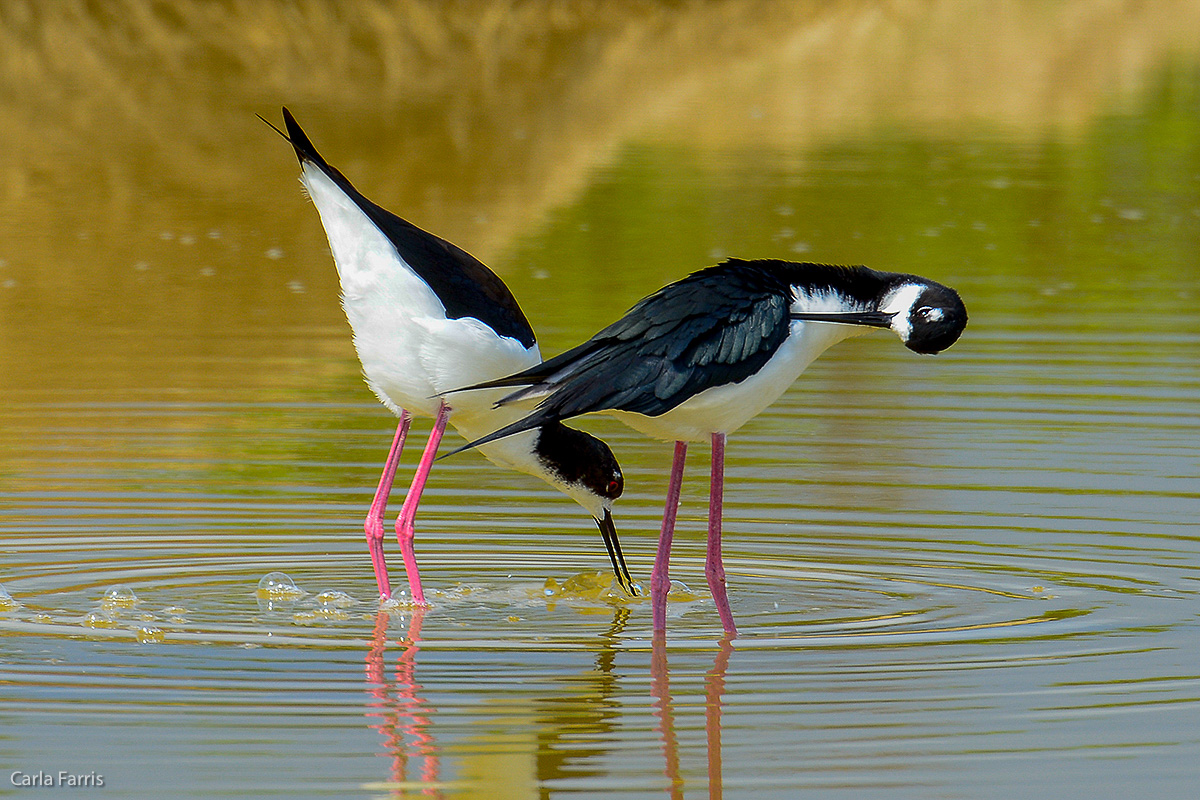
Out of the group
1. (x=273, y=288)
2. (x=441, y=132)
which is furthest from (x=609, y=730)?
(x=441, y=132)

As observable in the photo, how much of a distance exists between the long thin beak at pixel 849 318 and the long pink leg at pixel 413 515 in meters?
1.69

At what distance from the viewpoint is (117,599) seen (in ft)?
22.4

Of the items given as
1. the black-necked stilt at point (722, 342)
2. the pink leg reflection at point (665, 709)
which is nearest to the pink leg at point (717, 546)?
the black-necked stilt at point (722, 342)

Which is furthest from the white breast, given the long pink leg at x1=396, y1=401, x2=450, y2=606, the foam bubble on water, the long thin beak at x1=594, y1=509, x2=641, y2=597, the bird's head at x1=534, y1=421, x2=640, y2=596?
the foam bubble on water

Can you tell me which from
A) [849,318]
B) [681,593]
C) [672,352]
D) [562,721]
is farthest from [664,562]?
[562,721]

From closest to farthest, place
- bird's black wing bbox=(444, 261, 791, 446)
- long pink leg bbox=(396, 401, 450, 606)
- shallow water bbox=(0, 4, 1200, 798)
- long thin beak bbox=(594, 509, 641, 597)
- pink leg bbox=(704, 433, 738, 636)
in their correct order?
shallow water bbox=(0, 4, 1200, 798) < bird's black wing bbox=(444, 261, 791, 446) < pink leg bbox=(704, 433, 738, 636) < long pink leg bbox=(396, 401, 450, 606) < long thin beak bbox=(594, 509, 641, 597)

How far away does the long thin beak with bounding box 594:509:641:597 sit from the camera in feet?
24.4

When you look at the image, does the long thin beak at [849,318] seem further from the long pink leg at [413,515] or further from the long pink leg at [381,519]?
the long pink leg at [381,519]

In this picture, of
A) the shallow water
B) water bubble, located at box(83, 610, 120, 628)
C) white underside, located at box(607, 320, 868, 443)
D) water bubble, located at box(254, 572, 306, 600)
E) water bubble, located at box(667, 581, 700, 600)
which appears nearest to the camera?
the shallow water

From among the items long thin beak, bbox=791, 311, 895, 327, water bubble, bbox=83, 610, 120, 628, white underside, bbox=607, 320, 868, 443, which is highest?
long thin beak, bbox=791, 311, 895, 327

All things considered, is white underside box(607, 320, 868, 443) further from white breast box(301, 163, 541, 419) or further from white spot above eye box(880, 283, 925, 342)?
white breast box(301, 163, 541, 419)

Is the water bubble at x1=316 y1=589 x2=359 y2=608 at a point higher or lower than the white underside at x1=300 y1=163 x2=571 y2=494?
lower

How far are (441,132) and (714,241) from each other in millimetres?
8318

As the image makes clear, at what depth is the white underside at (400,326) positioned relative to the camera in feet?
23.8
